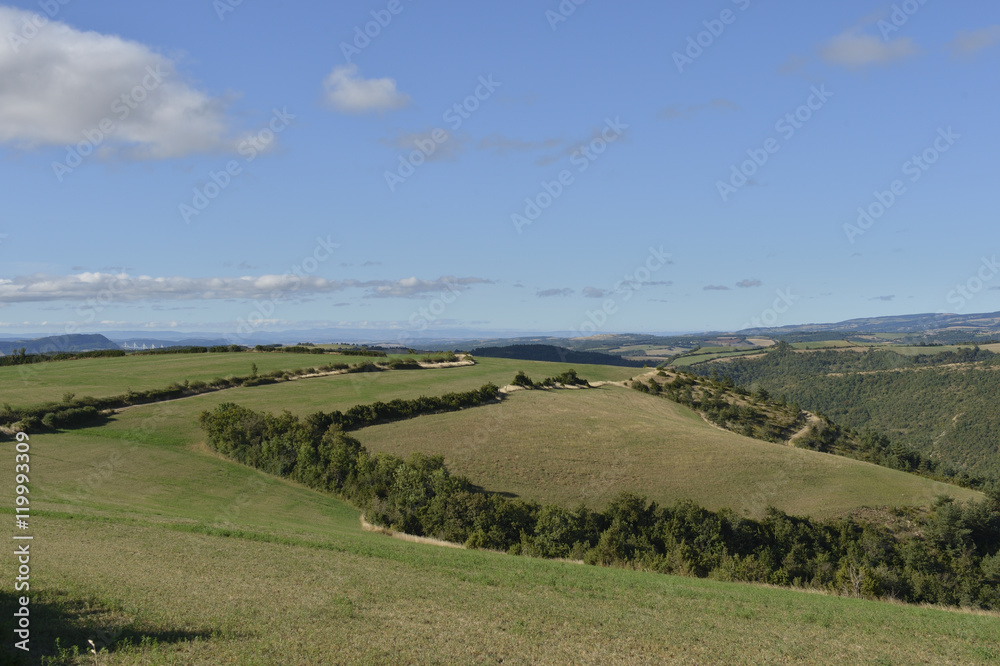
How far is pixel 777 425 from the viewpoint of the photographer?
9206 centimetres

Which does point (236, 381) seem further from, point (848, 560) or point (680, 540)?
point (848, 560)

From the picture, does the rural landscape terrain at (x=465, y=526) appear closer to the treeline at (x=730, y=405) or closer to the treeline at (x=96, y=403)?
the treeline at (x=96, y=403)

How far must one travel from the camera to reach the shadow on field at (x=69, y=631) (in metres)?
13.1

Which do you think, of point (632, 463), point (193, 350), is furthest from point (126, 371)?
point (632, 463)

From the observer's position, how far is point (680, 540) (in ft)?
127

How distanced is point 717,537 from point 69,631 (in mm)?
36334

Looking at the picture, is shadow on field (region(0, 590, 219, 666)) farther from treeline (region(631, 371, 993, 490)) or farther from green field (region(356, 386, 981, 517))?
treeline (region(631, 371, 993, 490))

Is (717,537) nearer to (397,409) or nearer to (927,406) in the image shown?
(397,409)

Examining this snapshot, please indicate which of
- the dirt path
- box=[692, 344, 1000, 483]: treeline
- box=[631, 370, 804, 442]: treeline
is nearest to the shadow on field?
box=[631, 370, 804, 442]: treeline

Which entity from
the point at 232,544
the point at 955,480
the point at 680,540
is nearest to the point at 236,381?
the point at 232,544

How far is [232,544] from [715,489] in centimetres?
3889

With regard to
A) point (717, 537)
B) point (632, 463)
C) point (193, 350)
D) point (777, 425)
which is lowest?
point (777, 425)

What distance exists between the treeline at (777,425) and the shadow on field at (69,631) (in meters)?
82.6

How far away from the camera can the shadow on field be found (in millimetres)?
13117
